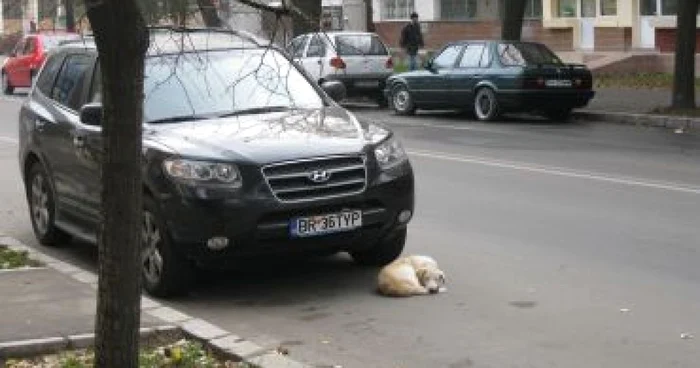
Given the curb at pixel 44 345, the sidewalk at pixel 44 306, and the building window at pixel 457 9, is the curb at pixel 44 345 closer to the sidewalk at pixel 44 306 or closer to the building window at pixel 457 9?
the sidewalk at pixel 44 306

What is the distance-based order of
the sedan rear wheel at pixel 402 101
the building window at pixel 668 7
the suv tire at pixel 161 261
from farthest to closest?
the building window at pixel 668 7 → the sedan rear wheel at pixel 402 101 → the suv tire at pixel 161 261

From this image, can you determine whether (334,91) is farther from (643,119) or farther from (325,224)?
(643,119)

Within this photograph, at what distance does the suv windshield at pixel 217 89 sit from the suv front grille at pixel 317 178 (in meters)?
0.89

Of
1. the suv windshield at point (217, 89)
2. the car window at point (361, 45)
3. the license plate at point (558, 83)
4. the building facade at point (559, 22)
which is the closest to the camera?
the suv windshield at point (217, 89)

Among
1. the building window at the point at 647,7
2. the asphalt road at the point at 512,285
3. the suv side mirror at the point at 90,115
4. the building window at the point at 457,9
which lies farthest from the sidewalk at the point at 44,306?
the building window at the point at 457,9

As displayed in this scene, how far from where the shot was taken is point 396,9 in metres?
50.0

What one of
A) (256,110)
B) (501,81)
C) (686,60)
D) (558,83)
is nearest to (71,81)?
(256,110)

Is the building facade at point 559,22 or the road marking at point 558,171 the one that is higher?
the building facade at point 559,22

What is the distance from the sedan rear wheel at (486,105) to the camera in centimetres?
2103

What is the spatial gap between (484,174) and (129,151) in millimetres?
8936

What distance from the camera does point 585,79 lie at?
69.1ft

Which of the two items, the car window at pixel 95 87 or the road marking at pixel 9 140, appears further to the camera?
the road marking at pixel 9 140

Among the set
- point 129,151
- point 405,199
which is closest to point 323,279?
point 405,199

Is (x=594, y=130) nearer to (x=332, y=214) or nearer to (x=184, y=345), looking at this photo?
(x=332, y=214)
